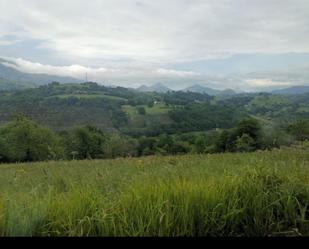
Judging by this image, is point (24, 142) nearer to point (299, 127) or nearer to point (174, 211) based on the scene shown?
point (299, 127)

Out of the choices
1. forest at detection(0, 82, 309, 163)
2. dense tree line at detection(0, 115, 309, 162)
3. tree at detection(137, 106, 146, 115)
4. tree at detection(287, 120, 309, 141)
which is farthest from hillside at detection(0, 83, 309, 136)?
tree at detection(287, 120, 309, 141)

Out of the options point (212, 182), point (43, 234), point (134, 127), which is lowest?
point (134, 127)

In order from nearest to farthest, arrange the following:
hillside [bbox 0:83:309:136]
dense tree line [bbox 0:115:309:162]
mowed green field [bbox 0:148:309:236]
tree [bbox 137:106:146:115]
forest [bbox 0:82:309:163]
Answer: mowed green field [bbox 0:148:309:236] < dense tree line [bbox 0:115:309:162] < forest [bbox 0:82:309:163] < hillside [bbox 0:83:309:136] < tree [bbox 137:106:146:115]

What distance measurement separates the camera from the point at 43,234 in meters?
3.31

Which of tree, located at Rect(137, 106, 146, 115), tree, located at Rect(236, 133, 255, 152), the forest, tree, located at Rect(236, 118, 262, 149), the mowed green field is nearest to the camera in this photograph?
the mowed green field

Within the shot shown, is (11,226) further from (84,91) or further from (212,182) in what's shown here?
(84,91)

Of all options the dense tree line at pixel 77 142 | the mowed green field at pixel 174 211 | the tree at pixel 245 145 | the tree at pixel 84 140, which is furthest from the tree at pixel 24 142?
the mowed green field at pixel 174 211

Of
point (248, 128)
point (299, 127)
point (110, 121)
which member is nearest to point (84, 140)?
point (248, 128)

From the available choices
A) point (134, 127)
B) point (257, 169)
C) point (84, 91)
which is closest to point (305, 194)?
point (257, 169)

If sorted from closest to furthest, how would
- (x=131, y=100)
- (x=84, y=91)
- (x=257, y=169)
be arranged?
(x=257, y=169) < (x=131, y=100) < (x=84, y=91)

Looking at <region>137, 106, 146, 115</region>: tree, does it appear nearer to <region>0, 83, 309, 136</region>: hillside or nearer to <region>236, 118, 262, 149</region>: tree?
<region>0, 83, 309, 136</region>: hillside

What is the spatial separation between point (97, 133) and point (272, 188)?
71078mm

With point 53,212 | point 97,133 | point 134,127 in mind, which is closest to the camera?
point 53,212

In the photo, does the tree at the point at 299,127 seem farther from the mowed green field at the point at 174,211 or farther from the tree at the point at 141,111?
the tree at the point at 141,111
